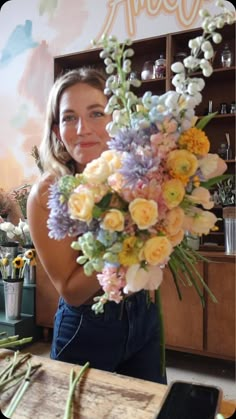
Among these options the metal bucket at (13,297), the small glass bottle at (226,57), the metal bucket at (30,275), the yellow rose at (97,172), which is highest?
the small glass bottle at (226,57)

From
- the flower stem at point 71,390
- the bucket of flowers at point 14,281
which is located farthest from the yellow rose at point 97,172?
the bucket of flowers at point 14,281

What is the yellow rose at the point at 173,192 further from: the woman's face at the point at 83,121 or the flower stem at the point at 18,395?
the flower stem at the point at 18,395

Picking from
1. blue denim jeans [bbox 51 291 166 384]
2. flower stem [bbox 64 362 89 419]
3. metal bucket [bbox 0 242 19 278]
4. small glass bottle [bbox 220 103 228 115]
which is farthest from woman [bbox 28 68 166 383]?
metal bucket [bbox 0 242 19 278]

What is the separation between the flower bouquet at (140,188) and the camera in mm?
469

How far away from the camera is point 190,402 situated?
58 centimetres

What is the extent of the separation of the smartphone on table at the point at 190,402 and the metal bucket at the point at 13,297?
6.57 ft

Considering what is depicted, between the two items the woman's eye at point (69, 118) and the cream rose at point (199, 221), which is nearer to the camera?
the cream rose at point (199, 221)

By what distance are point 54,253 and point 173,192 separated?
0.39m

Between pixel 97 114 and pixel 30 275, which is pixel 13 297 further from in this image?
pixel 97 114

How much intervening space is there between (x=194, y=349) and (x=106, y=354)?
1.54 meters

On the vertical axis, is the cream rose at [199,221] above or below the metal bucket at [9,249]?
above

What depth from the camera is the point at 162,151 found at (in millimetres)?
481

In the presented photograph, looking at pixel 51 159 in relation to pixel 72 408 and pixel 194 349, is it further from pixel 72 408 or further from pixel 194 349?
pixel 194 349

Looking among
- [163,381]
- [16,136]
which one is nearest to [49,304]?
[16,136]
